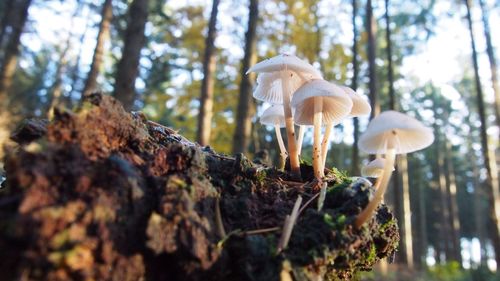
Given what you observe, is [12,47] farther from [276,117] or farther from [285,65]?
[285,65]

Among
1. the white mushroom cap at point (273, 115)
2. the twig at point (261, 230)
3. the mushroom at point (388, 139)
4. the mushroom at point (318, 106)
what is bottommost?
the twig at point (261, 230)

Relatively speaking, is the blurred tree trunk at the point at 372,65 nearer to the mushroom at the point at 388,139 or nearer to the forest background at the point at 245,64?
the forest background at the point at 245,64

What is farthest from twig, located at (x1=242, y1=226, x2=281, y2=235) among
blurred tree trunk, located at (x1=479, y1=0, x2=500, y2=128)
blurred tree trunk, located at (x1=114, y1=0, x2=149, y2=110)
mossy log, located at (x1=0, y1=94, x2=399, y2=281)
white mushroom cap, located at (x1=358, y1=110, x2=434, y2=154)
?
blurred tree trunk, located at (x1=479, y1=0, x2=500, y2=128)

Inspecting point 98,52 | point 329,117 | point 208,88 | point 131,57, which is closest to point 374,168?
point 329,117

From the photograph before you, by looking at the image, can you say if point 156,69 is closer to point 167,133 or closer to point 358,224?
point 167,133

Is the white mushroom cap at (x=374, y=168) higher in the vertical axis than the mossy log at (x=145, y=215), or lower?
higher

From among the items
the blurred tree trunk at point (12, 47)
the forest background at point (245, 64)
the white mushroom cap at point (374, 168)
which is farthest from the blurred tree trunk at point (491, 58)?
the blurred tree trunk at point (12, 47)

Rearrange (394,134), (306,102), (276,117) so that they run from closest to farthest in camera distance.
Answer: (394,134) → (306,102) → (276,117)
